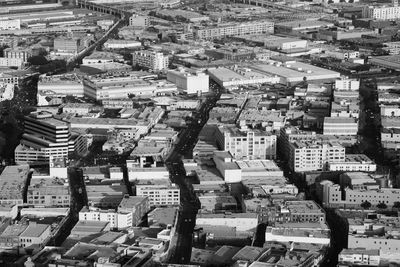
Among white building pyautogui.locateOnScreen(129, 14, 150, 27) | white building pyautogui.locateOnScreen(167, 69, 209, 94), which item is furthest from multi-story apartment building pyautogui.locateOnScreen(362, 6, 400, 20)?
white building pyautogui.locateOnScreen(167, 69, 209, 94)

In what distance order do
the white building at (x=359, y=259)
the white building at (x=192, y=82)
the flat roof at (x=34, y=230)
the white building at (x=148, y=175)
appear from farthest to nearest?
the white building at (x=192, y=82)
the white building at (x=148, y=175)
the flat roof at (x=34, y=230)
the white building at (x=359, y=259)

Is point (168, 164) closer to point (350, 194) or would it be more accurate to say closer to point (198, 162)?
point (198, 162)

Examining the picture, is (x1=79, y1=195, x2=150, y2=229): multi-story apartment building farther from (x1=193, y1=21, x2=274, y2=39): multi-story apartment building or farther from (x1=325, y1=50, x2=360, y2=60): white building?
(x1=193, y1=21, x2=274, y2=39): multi-story apartment building

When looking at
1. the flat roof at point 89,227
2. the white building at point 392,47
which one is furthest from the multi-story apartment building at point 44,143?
the white building at point 392,47

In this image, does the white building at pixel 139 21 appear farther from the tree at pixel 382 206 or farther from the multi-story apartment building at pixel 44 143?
the tree at pixel 382 206

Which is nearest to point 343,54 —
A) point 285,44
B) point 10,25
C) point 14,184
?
point 285,44

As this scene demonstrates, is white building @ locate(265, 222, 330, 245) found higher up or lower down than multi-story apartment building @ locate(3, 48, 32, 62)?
lower down

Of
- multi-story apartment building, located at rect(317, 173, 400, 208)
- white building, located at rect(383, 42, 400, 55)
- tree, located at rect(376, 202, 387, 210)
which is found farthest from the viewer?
white building, located at rect(383, 42, 400, 55)
